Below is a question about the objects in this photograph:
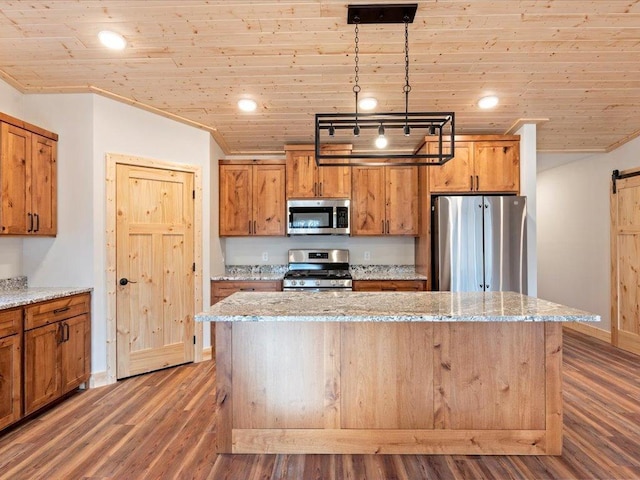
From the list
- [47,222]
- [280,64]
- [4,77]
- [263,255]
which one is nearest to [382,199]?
[263,255]

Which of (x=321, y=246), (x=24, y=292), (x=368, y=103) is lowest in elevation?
(x=24, y=292)

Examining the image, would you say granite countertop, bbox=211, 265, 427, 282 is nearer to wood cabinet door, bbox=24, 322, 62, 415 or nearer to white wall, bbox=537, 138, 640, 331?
wood cabinet door, bbox=24, 322, 62, 415

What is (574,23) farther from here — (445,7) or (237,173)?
(237,173)

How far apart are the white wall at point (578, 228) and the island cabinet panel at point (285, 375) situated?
4.38 m

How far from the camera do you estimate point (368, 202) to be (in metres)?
4.57

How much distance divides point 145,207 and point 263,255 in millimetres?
1761

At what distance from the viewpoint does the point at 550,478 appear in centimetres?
198

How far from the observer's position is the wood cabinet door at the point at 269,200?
4641 millimetres

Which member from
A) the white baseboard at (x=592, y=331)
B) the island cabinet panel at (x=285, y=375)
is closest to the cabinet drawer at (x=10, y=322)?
the island cabinet panel at (x=285, y=375)

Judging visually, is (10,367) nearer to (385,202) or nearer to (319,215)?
(319,215)

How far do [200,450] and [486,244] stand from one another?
3237 millimetres

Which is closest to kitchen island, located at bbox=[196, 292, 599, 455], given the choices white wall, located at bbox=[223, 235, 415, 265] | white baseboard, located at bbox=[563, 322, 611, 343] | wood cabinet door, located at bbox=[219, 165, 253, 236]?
wood cabinet door, located at bbox=[219, 165, 253, 236]

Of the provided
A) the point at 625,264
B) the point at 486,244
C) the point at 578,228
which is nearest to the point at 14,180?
the point at 486,244

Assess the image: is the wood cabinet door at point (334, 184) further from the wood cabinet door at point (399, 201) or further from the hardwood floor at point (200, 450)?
the hardwood floor at point (200, 450)
